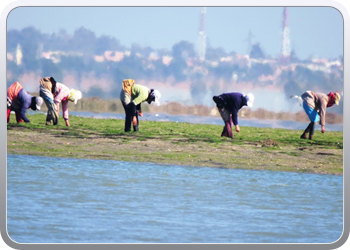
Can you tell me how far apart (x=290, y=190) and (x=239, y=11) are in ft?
9.33

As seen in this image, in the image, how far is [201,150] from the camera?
491 inches

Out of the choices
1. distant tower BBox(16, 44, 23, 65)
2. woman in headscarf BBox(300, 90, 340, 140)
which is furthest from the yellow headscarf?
woman in headscarf BBox(300, 90, 340, 140)

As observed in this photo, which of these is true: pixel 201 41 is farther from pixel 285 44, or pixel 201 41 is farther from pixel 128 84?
pixel 128 84

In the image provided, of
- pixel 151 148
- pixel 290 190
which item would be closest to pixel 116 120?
pixel 151 148

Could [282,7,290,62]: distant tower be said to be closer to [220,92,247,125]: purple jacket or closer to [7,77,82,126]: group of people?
[220,92,247,125]: purple jacket

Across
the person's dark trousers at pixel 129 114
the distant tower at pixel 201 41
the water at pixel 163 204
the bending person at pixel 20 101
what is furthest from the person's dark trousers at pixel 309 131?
the bending person at pixel 20 101

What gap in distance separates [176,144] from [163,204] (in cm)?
328

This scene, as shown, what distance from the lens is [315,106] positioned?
11664 mm

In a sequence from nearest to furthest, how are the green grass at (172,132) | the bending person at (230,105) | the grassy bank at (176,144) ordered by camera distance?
the grassy bank at (176,144)
the bending person at (230,105)
the green grass at (172,132)

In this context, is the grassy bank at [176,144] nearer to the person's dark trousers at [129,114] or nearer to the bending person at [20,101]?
the person's dark trousers at [129,114]

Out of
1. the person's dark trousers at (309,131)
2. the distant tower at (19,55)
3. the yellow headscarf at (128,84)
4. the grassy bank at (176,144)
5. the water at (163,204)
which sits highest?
the distant tower at (19,55)

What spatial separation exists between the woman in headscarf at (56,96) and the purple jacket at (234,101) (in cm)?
256

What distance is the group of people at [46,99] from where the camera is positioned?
12.1m

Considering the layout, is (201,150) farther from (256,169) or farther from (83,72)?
(83,72)
